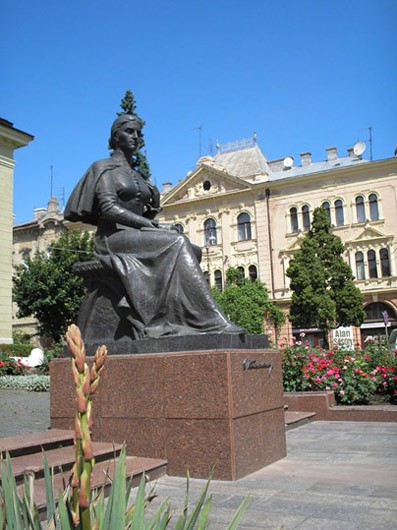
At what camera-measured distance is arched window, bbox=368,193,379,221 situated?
38312 millimetres

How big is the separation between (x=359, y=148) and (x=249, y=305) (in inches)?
531

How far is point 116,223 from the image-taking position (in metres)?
6.74

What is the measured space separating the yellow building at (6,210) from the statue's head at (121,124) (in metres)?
22.6

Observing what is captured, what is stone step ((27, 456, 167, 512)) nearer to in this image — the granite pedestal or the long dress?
the granite pedestal

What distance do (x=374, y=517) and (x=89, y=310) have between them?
404 cm

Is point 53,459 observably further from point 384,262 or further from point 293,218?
point 293,218

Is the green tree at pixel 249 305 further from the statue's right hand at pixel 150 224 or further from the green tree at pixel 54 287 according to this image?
the statue's right hand at pixel 150 224

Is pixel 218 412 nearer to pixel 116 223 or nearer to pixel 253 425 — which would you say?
pixel 253 425

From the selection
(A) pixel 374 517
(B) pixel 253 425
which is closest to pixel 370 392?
(B) pixel 253 425

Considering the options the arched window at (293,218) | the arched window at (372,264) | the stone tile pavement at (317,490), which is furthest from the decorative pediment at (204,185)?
the stone tile pavement at (317,490)

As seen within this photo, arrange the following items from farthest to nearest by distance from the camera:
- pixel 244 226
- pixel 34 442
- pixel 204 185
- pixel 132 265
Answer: pixel 204 185
pixel 244 226
pixel 132 265
pixel 34 442

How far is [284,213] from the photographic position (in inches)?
1628

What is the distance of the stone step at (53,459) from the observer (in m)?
4.38
